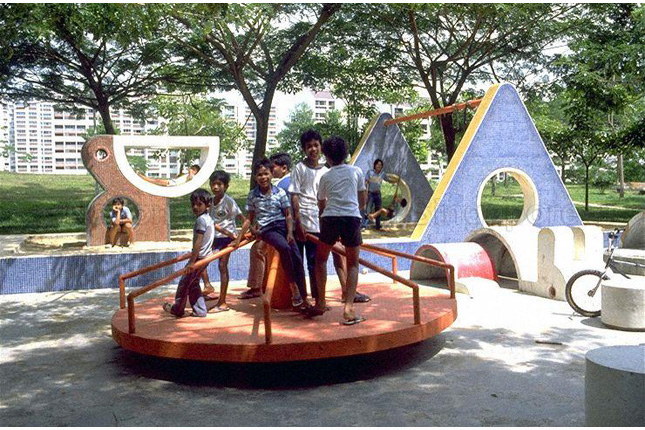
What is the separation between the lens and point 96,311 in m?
8.33

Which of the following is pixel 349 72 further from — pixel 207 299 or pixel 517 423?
pixel 517 423

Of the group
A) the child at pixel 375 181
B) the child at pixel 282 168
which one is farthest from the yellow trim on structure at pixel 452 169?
the child at pixel 282 168

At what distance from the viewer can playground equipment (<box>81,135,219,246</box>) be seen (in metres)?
13.2

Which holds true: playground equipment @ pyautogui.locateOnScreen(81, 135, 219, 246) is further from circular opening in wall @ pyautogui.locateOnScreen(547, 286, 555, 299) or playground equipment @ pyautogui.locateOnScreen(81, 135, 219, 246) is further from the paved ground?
circular opening in wall @ pyautogui.locateOnScreen(547, 286, 555, 299)

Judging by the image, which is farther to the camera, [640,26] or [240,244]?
[640,26]

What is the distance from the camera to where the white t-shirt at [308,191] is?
606 cm

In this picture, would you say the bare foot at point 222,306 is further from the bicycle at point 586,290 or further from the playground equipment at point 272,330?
the bicycle at point 586,290

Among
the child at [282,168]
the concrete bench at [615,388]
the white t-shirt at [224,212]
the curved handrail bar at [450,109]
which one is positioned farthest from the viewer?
the curved handrail bar at [450,109]

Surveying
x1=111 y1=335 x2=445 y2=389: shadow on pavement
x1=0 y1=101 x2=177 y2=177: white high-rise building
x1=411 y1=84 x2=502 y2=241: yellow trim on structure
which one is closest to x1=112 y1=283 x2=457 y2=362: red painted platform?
x1=111 y1=335 x2=445 y2=389: shadow on pavement

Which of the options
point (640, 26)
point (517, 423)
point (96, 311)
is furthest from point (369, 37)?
point (517, 423)

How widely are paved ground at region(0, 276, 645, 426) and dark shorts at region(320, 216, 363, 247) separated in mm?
1102

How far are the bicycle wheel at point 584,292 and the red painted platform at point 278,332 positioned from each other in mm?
1776

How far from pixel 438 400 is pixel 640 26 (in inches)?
523

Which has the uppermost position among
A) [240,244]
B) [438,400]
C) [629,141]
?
[629,141]
